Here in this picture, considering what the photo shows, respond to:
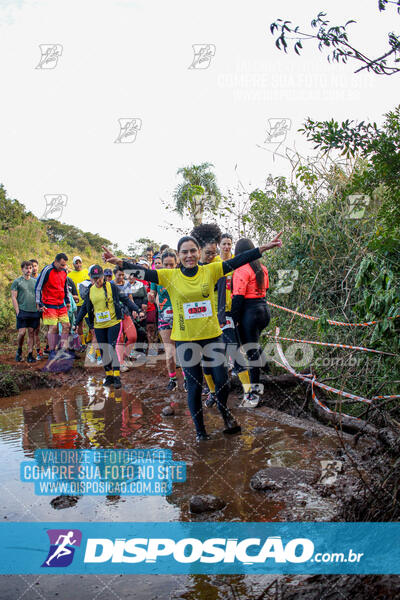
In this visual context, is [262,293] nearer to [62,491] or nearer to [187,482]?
[187,482]

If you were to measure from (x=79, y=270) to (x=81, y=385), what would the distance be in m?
4.56

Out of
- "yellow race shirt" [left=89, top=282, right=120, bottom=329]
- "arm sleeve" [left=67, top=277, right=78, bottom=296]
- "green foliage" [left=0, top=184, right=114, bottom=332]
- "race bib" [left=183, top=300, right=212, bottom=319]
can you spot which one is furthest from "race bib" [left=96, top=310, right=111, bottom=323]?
"green foliage" [left=0, top=184, right=114, bottom=332]

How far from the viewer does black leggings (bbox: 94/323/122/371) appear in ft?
24.8

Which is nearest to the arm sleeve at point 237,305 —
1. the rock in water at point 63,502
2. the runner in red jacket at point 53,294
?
the rock in water at point 63,502

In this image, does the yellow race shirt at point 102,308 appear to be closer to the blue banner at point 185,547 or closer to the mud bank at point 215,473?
the mud bank at point 215,473

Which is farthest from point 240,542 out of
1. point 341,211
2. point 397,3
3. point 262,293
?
point 341,211

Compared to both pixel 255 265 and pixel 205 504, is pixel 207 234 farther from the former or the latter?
pixel 205 504

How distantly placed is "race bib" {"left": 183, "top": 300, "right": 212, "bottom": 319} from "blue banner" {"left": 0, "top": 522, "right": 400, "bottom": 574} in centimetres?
206

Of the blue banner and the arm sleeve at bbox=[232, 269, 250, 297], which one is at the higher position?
the arm sleeve at bbox=[232, 269, 250, 297]

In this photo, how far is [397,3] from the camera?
90.3 inches

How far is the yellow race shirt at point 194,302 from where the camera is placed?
183 inches

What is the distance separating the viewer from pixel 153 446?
4.66 metres

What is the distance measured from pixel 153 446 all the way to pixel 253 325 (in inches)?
76.3
